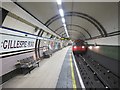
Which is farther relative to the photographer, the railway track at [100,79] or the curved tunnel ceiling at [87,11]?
the railway track at [100,79]

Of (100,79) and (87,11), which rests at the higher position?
(87,11)

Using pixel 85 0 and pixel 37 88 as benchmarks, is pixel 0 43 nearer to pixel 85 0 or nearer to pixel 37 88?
pixel 37 88

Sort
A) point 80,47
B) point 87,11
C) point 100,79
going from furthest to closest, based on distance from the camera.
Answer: point 80,47 < point 87,11 < point 100,79

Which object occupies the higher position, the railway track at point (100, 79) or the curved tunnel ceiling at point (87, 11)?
the curved tunnel ceiling at point (87, 11)

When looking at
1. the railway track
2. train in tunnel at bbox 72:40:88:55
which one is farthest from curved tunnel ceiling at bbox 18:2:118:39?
train in tunnel at bbox 72:40:88:55

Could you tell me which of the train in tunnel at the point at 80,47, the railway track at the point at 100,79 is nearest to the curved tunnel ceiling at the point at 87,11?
the railway track at the point at 100,79

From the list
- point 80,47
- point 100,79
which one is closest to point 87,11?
point 100,79

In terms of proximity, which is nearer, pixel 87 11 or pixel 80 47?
pixel 87 11

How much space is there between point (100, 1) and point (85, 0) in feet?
2.43

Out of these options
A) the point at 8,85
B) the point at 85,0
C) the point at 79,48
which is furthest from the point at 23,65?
the point at 79,48

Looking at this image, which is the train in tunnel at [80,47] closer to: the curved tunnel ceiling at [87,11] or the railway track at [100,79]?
the railway track at [100,79]

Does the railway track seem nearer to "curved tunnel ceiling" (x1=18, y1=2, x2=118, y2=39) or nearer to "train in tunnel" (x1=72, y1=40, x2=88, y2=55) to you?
"curved tunnel ceiling" (x1=18, y1=2, x2=118, y2=39)

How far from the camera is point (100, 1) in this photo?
22.0 feet

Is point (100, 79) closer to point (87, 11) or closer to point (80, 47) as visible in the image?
point (87, 11)
